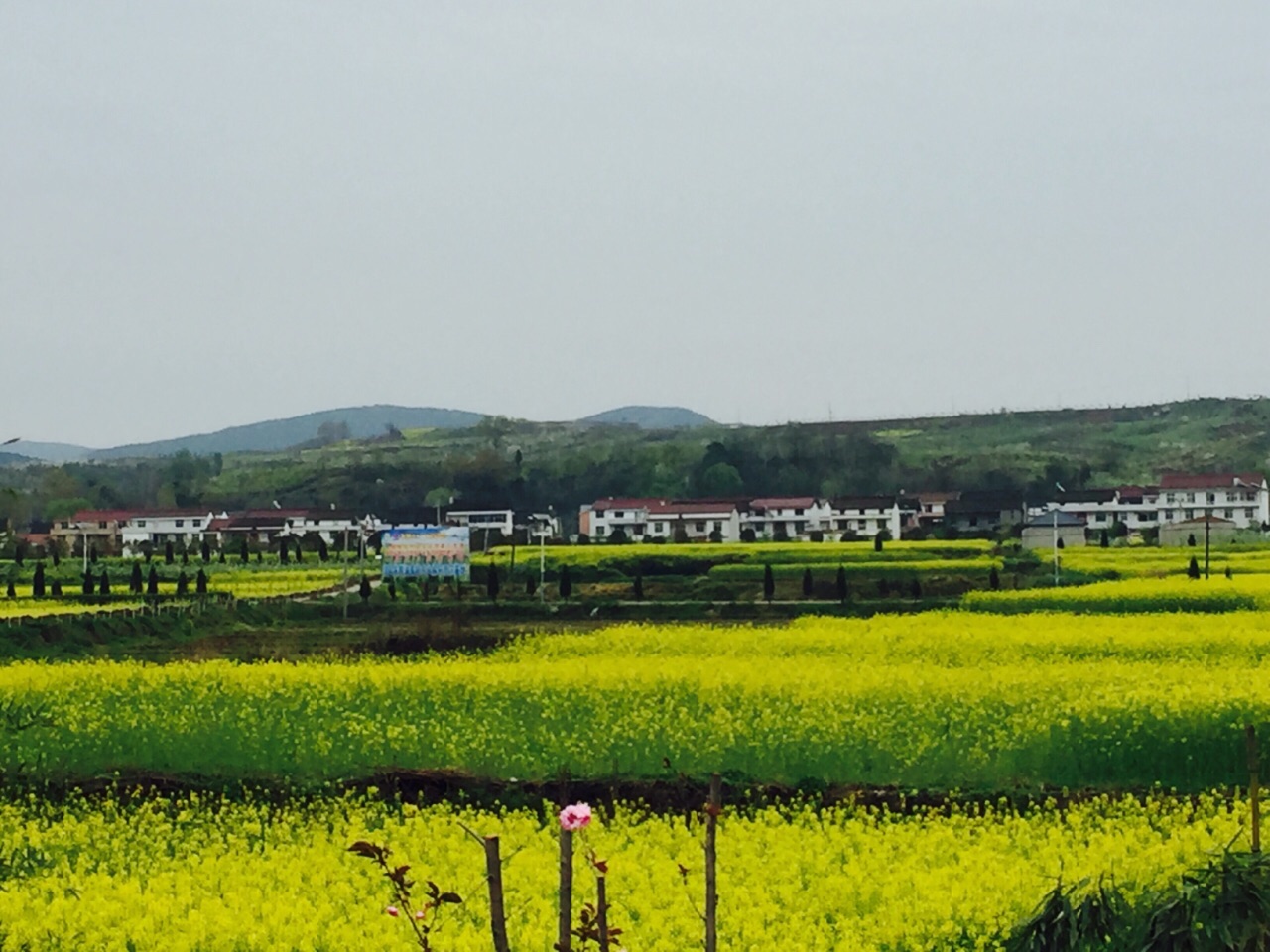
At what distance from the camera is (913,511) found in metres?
136

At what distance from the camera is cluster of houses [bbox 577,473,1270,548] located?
425ft

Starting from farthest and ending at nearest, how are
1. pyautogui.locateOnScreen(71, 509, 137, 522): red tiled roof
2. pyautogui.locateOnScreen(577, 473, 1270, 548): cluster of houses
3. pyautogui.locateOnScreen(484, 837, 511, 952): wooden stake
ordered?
pyautogui.locateOnScreen(71, 509, 137, 522): red tiled roof
pyautogui.locateOnScreen(577, 473, 1270, 548): cluster of houses
pyautogui.locateOnScreen(484, 837, 511, 952): wooden stake

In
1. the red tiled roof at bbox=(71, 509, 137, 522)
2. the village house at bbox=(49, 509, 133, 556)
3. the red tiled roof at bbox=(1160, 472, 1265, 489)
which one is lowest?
the village house at bbox=(49, 509, 133, 556)

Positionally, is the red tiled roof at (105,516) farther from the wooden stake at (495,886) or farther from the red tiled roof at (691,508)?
the wooden stake at (495,886)

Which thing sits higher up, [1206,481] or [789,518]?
[1206,481]

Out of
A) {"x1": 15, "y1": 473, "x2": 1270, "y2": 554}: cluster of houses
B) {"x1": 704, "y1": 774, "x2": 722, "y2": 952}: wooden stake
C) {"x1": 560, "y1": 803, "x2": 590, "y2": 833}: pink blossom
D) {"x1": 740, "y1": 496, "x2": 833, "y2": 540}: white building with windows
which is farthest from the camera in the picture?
{"x1": 740, "y1": 496, "x2": 833, "y2": 540}: white building with windows

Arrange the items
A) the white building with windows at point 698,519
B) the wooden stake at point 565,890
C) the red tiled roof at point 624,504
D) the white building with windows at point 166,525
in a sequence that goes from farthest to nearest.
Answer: the white building with windows at point 166,525, the red tiled roof at point 624,504, the white building with windows at point 698,519, the wooden stake at point 565,890

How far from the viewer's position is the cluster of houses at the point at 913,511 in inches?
5098

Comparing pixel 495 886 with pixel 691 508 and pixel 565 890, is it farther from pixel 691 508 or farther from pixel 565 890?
pixel 691 508

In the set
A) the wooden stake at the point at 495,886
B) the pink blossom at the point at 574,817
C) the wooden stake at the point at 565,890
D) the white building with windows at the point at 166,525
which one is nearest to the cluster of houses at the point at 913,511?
the white building with windows at the point at 166,525

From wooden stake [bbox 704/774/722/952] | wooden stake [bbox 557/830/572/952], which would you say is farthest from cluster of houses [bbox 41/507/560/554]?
wooden stake [bbox 557/830/572/952]

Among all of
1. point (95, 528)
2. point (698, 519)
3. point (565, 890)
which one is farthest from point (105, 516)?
point (565, 890)

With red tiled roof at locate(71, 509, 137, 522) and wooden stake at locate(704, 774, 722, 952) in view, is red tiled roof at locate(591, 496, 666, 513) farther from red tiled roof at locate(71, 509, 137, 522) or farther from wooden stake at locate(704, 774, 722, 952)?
wooden stake at locate(704, 774, 722, 952)

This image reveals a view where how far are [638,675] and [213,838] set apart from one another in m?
11.1
